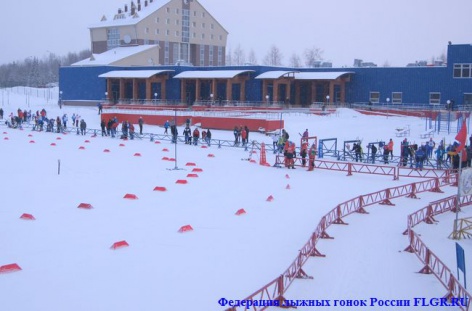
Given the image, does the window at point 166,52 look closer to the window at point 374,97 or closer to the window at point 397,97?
the window at point 374,97

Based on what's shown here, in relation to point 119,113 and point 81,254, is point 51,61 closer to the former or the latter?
point 119,113

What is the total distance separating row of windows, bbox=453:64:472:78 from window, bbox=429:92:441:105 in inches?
91.7

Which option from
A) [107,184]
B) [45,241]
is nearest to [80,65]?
[107,184]

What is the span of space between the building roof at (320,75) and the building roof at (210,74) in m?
5.75

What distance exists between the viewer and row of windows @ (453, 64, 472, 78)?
49.6 meters

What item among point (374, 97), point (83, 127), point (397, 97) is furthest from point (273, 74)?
point (83, 127)

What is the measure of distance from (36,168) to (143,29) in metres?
58.0

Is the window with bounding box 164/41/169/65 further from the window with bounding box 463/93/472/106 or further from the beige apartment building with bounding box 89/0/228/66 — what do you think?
the window with bounding box 463/93/472/106

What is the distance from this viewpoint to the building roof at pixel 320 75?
5400 centimetres

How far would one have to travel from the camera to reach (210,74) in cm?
5809

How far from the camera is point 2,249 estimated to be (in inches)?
503

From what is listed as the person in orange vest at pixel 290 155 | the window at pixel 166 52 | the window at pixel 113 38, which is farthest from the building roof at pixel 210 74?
the person in orange vest at pixel 290 155

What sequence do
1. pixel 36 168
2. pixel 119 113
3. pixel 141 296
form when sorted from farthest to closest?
1. pixel 119 113
2. pixel 36 168
3. pixel 141 296

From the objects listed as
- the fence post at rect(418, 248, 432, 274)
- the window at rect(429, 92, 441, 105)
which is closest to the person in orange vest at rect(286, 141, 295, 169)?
the fence post at rect(418, 248, 432, 274)
